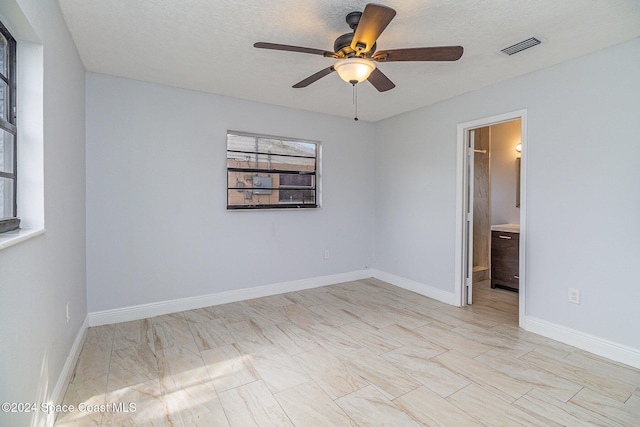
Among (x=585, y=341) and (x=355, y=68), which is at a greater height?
(x=355, y=68)

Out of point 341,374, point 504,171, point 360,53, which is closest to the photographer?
point 360,53

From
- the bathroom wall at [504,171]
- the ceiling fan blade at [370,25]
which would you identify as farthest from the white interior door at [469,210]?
the ceiling fan blade at [370,25]

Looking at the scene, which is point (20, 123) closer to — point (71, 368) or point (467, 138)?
point (71, 368)

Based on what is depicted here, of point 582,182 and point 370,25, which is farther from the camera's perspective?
point 582,182

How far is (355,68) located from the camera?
2020mm

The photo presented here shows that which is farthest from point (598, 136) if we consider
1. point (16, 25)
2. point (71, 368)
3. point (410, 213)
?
point (71, 368)

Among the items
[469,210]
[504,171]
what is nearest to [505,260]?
[469,210]

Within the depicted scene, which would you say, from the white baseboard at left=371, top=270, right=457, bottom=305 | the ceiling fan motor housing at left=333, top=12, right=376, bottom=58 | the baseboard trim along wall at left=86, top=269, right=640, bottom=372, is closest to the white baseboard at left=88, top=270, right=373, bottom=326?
the baseboard trim along wall at left=86, top=269, right=640, bottom=372

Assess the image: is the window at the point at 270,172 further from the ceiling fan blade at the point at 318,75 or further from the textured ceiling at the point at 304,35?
the ceiling fan blade at the point at 318,75

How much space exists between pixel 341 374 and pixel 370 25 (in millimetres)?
2270

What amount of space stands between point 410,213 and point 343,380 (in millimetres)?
2681

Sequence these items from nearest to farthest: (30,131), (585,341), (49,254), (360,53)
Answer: (30,131), (49,254), (360,53), (585,341)

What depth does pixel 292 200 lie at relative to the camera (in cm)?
421

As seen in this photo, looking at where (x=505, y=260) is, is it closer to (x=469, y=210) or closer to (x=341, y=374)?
(x=469, y=210)
